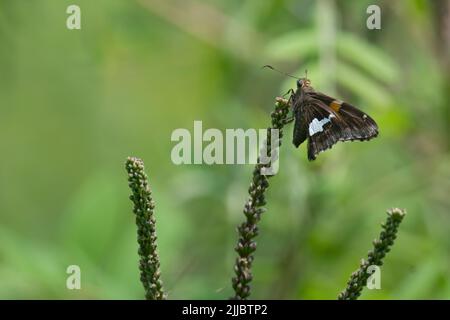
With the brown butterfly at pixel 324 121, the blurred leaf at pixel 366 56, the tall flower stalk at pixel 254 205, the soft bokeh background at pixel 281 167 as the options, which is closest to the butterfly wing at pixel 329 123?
the brown butterfly at pixel 324 121

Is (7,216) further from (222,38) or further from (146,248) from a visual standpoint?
(146,248)

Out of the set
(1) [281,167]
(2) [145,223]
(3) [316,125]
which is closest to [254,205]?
(2) [145,223]

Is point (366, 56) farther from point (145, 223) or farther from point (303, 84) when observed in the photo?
point (145, 223)

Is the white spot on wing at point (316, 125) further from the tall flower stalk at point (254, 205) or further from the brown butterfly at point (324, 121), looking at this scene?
the tall flower stalk at point (254, 205)

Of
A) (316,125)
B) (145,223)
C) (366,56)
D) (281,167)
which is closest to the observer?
(145,223)

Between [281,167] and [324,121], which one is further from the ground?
[281,167]

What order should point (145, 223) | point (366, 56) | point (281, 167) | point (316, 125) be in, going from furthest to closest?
point (281, 167), point (366, 56), point (316, 125), point (145, 223)

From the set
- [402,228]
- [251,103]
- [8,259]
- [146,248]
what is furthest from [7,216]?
[146,248]
